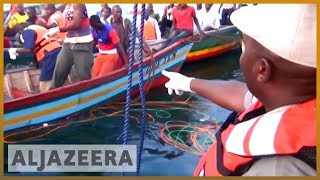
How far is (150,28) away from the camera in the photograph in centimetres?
251

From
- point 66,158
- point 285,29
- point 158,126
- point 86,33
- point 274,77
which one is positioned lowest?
point 66,158

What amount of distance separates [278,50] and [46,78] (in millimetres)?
1643

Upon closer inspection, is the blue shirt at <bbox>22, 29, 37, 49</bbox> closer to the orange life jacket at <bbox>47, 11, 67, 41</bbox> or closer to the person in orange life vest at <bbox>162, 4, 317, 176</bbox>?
the orange life jacket at <bbox>47, 11, 67, 41</bbox>

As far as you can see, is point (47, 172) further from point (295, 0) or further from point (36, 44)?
point (295, 0)

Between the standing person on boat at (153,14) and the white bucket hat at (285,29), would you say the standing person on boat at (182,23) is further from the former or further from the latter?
the white bucket hat at (285,29)

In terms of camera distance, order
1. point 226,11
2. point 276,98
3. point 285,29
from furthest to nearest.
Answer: point 226,11
point 276,98
point 285,29

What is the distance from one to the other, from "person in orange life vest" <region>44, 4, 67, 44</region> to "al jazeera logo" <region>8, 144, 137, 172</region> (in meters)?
0.60

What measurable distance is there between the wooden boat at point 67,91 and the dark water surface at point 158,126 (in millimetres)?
67

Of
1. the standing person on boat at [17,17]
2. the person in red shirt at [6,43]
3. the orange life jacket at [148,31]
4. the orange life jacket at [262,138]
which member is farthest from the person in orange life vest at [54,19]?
the orange life jacket at [262,138]

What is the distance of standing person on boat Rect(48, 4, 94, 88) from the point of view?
2518mm

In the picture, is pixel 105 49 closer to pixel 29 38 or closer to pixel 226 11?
pixel 29 38

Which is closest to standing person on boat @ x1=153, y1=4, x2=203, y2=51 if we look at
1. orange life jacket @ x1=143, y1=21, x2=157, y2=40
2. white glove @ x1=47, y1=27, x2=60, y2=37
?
orange life jacket @ x1=143, y1=21, x2=157, y2=40

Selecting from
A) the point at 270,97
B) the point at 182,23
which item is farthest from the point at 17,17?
the point at 270,97

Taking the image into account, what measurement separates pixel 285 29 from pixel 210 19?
1.39m
